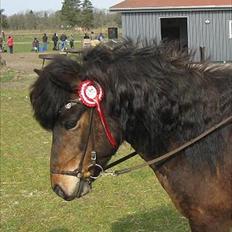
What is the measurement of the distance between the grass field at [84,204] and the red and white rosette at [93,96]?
8.78 ft

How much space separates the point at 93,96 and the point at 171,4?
→ 871 inches

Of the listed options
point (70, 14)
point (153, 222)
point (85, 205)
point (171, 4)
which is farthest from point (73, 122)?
point (70, 14)

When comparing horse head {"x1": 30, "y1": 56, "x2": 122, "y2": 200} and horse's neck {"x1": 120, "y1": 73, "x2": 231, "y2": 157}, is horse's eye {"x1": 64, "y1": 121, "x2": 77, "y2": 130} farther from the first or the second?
horse's neck {"x1": 120, "y1": 73, "x2": 231, "y2": 157}

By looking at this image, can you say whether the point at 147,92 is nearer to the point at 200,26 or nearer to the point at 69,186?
the point at 69,186

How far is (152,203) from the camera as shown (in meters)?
6.12

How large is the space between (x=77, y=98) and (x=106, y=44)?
47 centimetres

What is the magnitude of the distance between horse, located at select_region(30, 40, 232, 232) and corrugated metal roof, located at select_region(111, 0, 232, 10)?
21.4 meters

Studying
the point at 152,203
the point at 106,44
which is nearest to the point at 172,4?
the point at 152,203

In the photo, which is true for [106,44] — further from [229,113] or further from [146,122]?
[229,113]

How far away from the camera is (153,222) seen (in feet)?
18.0

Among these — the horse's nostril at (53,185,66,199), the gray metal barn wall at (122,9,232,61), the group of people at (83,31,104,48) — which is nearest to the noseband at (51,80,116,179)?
the horse's nostril at (53,185,66,199)

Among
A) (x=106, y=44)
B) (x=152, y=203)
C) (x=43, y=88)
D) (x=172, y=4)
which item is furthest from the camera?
(x=172, y=4)

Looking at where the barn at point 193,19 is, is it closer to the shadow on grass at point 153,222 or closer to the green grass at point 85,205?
the green grass at point 85,205

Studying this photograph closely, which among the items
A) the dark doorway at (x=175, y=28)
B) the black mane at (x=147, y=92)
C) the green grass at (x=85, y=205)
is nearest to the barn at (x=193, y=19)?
the dark doorway at (x=175, y=28)
